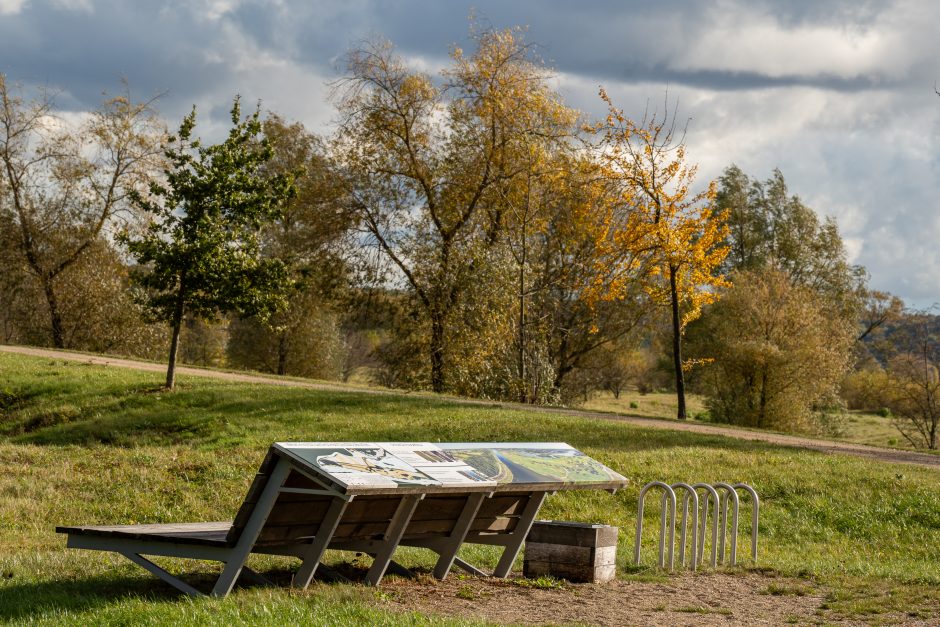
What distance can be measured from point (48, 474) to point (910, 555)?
491 inches

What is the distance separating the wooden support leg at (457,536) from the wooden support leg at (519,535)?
1.70ft

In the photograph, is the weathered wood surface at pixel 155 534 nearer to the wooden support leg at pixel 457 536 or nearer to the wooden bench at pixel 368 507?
the wooden bench at pixel 368 507

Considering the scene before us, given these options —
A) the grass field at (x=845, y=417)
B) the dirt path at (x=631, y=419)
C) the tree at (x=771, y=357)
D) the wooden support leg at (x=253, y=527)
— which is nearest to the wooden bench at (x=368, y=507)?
the wooden support leg at (x=253, y=527)

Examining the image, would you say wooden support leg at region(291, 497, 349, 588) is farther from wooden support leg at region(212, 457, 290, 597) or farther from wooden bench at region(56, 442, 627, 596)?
wooden support leg at region(212, 457, 290, 597)

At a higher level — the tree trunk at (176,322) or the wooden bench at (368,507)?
the tree trunk at (176,322)

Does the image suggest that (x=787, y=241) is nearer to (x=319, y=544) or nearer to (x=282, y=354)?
(x=282, y=354)

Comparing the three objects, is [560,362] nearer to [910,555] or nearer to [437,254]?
[437,254]

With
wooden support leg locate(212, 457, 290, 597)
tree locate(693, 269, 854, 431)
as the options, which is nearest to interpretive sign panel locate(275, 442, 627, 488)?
wooden support leg locate(212, 457, 290, 597)

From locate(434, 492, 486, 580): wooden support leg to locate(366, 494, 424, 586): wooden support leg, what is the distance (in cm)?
66

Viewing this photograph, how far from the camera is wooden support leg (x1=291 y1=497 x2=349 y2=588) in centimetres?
699

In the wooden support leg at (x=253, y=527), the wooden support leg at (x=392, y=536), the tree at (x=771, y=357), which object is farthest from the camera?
the tree at (x=771, y=357)

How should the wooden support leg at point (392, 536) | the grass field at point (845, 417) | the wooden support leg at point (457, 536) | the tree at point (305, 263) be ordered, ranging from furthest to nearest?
the grass field at point (845, 417), the tree at point (305, 263), the wooden support leg at point (457, 536), the wooden support leg at point (392, 536)

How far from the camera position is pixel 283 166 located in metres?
40.4

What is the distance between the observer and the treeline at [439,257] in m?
24.0
